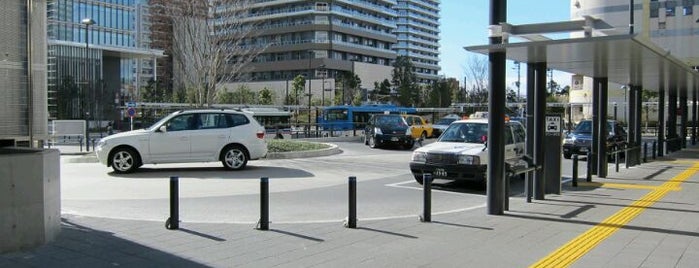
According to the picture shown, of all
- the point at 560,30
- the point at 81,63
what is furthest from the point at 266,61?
the point at 560,30

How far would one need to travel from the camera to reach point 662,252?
6.85m

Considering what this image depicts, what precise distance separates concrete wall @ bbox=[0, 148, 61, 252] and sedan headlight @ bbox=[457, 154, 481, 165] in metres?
7.85

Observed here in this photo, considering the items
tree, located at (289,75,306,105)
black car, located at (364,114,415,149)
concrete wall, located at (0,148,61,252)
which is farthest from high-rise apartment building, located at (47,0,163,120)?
concrete wall, located at (0,148,61,252)

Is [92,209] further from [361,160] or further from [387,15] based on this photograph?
[387,15]

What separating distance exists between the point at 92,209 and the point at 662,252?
805 centimetres

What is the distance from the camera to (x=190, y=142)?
15594 mm

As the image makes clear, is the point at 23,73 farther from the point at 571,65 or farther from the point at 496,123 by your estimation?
the point at 571,65

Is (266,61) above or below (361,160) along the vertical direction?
above

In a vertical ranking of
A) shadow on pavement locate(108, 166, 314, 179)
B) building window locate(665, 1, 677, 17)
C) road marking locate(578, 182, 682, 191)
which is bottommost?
road marking locate(578, 182, 682, 191)

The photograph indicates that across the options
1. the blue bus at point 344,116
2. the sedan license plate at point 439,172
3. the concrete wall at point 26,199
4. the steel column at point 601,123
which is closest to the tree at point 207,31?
the sedan license plate at point 439,172

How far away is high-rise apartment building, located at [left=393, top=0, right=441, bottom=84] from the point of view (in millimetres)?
181625

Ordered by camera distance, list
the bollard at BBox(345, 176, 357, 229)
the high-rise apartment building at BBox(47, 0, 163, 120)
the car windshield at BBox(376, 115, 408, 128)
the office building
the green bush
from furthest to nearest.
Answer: the high-rise apartment building at BBox(47, 0, 163, 120) → the car windshield at BBox(376, 115, 408, 128) → the green bush → the bollard at BBox(345, 176, 357, 229) → the office building

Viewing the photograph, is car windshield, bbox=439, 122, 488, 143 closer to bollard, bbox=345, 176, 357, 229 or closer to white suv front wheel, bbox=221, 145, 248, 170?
white suv front wheel, bbox=221, 145, 248, 170

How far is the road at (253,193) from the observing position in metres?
9.53
